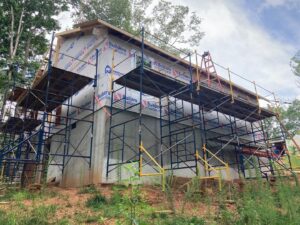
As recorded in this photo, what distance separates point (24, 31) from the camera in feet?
73.9

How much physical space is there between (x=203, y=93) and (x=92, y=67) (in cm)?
614

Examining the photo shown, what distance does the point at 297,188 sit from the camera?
5023mm

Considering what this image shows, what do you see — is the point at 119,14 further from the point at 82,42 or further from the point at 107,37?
the point at 107,37

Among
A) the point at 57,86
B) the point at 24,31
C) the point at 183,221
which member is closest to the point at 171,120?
the point at 57,86

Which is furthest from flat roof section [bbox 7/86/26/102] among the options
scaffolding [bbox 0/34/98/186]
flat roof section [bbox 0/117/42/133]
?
flat roof section [bbox 0/117/42/133]

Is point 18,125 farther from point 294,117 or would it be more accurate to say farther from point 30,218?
point 294,117

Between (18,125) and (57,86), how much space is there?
510 cm

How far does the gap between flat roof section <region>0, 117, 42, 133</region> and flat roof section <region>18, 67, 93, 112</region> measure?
1.26 metres

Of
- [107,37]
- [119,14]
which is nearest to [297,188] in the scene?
[107,37]

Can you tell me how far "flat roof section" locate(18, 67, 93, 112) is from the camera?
12.4m

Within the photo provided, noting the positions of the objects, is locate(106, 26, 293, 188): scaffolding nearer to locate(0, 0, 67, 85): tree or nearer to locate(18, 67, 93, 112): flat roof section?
locate(18, 67, 93, 112): flat roof section

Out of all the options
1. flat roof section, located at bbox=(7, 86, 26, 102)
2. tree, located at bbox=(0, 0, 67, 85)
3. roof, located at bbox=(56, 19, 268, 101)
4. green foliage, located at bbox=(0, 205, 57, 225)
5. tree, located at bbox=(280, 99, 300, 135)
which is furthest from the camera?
tree, located at bbox=(280, 99, 300, 135)

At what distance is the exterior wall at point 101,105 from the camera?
11617 mm

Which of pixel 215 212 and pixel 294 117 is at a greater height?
pixel 294 117
